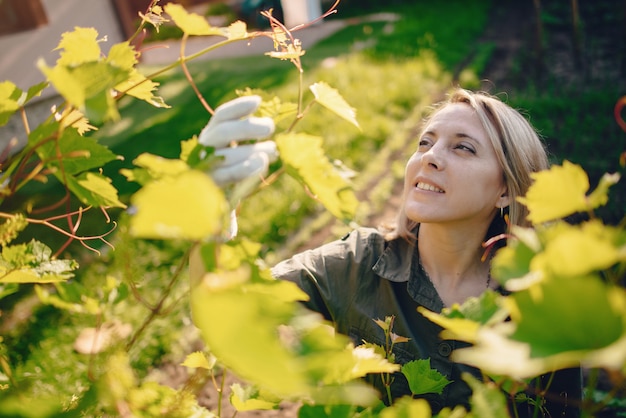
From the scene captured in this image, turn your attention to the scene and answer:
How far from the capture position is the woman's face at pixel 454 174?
1732mm

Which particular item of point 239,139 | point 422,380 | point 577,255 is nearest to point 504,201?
point 422,380

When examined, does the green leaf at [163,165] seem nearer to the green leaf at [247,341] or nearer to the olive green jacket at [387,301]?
the green leaf at [247,341]

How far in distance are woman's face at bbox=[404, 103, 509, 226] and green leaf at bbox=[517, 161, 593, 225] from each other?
1063 mm

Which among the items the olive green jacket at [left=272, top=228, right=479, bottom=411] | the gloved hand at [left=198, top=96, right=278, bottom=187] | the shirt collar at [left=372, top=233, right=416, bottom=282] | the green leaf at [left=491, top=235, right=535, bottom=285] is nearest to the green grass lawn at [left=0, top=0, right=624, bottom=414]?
the gloved hand at [left=198, top=96, right=278, bottom=187]

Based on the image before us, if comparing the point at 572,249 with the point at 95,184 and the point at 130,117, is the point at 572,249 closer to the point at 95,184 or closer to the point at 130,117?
the point at 95,184

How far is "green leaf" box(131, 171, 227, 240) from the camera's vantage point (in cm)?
47

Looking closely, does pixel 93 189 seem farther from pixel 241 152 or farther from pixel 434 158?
Answer: pixel 434 158

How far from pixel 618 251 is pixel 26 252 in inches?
35.0

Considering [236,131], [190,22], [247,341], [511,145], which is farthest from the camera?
[511,145]

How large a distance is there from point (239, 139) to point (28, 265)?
43 cm

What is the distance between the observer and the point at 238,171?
888 mm

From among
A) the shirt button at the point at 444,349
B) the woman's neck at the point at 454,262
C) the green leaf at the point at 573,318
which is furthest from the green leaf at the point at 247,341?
the woman's neck at the point at 454,262

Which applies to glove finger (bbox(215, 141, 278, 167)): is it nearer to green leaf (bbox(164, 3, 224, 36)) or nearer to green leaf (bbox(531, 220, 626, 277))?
green leaf (bbox(164, 3, 224, 36))

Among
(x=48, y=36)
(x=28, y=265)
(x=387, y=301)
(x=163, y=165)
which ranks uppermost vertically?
(x=163, y=165)
